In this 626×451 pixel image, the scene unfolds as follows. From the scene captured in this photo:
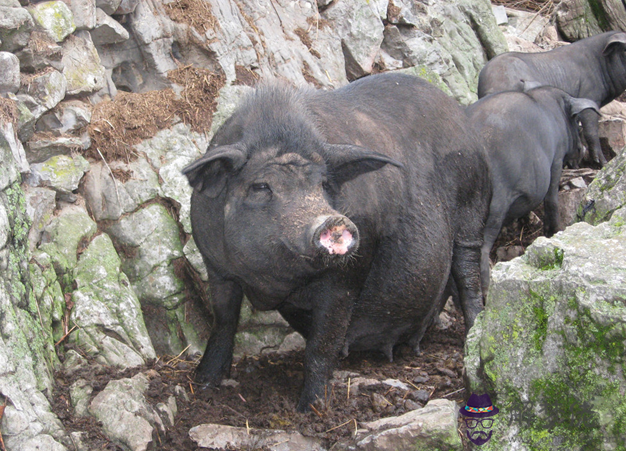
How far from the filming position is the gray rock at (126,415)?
371cm

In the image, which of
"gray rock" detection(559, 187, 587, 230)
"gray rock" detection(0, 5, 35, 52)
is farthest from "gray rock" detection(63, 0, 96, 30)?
"gray rock" detection(559, 187, 587, 230)

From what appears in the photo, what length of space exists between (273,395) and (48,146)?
2.64m

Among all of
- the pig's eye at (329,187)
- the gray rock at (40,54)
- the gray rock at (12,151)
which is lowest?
the pig's eye at (329,187)

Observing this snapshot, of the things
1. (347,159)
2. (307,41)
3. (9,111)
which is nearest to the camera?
(347,159)

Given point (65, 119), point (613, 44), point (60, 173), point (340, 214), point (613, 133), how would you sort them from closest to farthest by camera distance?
1. point (340, 214)
2. point (60, 173)
3. point (65, 119)
4. point (613, 133)
5. point (613, 44)

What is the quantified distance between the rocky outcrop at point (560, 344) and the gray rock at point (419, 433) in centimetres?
22

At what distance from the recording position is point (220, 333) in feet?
15.9

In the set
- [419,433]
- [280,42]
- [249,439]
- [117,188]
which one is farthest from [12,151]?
[280,42]

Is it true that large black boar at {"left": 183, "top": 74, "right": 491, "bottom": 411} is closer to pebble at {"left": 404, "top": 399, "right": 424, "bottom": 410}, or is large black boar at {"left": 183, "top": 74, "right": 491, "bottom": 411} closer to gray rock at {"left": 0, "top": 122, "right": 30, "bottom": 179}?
pebble at {"left": 404, "top": 399, "right": 424, "bottom": 410}

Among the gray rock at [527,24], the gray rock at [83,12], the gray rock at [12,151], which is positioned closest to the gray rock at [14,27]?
the gray rock at [83,12]

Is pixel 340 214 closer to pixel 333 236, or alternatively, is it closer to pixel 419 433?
pixel 333 236

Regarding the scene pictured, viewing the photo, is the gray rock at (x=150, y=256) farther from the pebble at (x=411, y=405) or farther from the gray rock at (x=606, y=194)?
the gray rock at (x=606, y=194)

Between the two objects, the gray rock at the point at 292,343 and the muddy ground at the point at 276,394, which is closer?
the muddy ground at the point at 276,394

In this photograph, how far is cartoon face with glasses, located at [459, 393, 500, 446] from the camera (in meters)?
3.01
